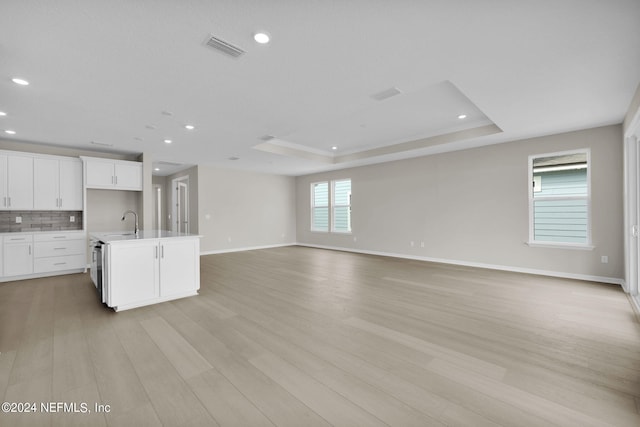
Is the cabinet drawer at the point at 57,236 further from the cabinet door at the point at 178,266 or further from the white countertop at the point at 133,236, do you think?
the cabinet door at the point at 178,266

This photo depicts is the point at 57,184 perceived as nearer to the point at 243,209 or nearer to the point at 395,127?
the point at 243,209

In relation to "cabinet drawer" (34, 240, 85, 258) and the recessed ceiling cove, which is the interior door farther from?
the recessed ceiling cove

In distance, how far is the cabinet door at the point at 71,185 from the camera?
5305 millimetres

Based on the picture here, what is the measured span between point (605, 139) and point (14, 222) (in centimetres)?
1046

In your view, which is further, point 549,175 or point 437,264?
point 437,264

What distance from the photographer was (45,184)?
5.13 meters

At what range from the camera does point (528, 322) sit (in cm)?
288

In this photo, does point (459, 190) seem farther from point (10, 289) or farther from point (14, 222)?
point (14, 222)

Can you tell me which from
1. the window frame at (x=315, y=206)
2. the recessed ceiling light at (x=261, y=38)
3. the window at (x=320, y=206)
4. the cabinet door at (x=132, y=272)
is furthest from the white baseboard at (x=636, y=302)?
the window at (x=320, y=206)

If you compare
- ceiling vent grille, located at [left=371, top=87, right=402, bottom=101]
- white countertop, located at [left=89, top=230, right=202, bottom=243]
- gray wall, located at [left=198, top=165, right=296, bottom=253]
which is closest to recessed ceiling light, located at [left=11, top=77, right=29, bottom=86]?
white countertop, located at [left=89, top=230, right=202, bottom=243]

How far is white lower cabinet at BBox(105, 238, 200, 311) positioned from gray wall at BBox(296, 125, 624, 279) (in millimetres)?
5036

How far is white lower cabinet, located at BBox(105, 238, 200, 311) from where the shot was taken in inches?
128

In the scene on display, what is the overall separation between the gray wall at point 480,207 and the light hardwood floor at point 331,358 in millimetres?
1039

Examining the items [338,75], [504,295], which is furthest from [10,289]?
[504,295]
